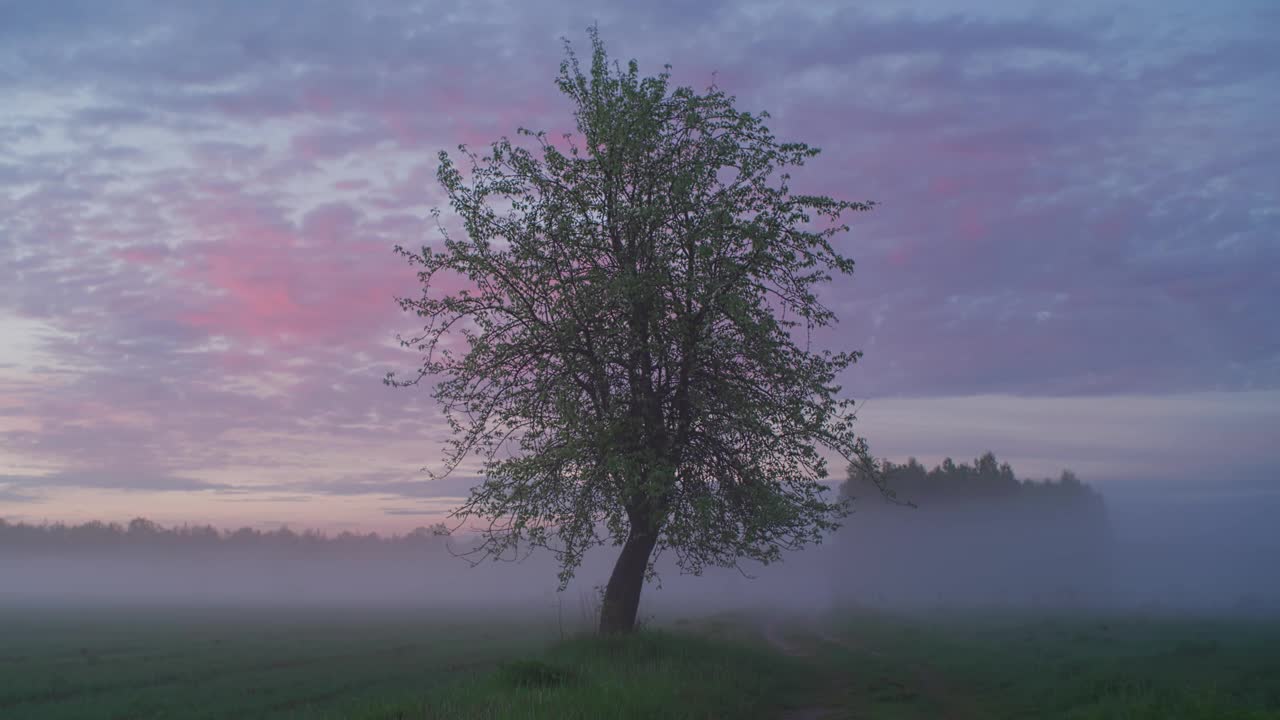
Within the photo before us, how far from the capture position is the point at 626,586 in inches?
912

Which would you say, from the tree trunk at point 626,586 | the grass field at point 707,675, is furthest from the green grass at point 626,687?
the tree trunk at point 626,586

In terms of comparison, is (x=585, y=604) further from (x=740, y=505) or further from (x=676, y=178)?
(x=676, y=178)

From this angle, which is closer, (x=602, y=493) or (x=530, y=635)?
(x=602, y=493)

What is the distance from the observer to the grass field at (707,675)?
47.6 ft

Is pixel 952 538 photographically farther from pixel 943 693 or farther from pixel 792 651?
pixel 943 693

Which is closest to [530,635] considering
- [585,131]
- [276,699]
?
[276,699]

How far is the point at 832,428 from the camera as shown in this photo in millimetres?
21891

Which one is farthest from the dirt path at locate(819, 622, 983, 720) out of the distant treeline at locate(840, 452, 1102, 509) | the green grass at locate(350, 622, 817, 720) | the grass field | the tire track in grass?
the distant treeline at locate(840, 452, 1102, 509)

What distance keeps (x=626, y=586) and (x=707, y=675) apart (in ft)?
18.0

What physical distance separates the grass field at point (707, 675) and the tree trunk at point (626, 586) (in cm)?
127

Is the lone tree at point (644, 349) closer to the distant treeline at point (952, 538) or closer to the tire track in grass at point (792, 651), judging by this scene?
the tire track in grass at point (792, 651)

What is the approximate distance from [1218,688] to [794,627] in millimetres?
33035

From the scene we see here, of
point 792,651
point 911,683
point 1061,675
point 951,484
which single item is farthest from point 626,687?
point 951,484

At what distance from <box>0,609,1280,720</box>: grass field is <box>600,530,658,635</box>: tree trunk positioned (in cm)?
127
